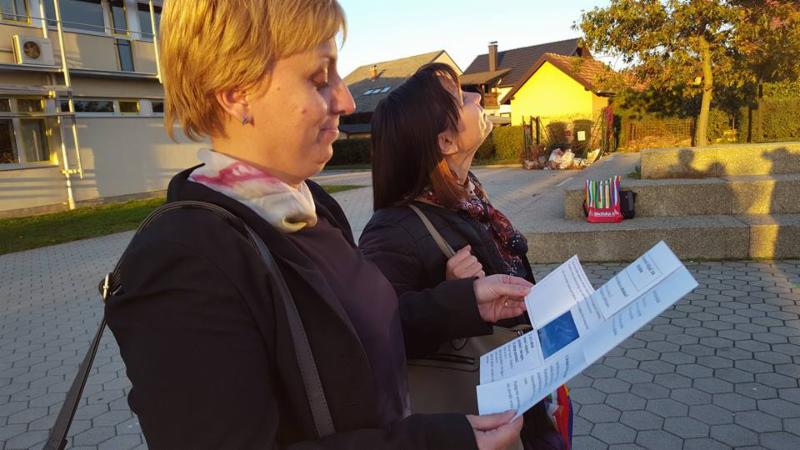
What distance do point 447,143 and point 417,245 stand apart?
0.45 meters

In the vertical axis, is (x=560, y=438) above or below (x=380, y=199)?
below

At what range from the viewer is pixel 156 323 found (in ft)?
2.81

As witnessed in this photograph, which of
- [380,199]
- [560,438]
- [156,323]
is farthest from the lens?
[380,199]

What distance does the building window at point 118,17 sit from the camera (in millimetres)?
17875

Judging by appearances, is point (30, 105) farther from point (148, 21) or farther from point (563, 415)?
point (563, 415)

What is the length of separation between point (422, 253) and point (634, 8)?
54.8ft

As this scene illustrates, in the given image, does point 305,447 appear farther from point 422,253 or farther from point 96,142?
point 96,142

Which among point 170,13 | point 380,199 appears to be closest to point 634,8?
point 380,199

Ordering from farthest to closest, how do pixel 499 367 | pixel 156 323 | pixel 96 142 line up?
pixel 96 142 → pixel 499 367 → pixel 156 323

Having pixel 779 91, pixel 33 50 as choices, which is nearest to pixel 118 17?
pixel 33 50

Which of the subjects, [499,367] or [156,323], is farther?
[499,367]

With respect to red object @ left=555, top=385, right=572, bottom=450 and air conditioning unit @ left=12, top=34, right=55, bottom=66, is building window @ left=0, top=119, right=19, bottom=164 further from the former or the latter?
red object @ left=555, top=385, right=572, bottom=450

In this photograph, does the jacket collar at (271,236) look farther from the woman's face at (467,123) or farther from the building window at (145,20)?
the building window at (145,20)

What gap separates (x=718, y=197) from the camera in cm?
716
